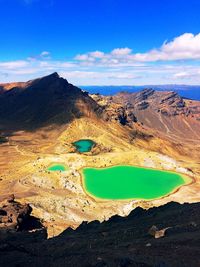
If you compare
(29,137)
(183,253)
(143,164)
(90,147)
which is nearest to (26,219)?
(183,253)

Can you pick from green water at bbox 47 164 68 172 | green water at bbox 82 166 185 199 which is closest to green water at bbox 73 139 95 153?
green water at bbox 47 164 68 172

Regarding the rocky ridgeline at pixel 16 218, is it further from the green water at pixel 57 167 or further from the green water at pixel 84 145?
the green water at pixel 84 145

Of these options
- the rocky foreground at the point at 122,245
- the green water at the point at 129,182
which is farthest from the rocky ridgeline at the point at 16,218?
the green water at the point at 129,182

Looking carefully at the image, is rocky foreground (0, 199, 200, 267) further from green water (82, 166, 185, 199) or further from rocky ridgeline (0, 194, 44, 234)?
green water (82, 166, 185, 199)

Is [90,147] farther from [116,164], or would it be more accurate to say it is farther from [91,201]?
[91,201]

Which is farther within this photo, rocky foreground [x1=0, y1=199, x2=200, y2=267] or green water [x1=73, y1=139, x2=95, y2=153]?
green water [x1=73, y1=139, x2=95, y2=153]

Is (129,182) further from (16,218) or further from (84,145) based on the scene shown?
(84,145)
